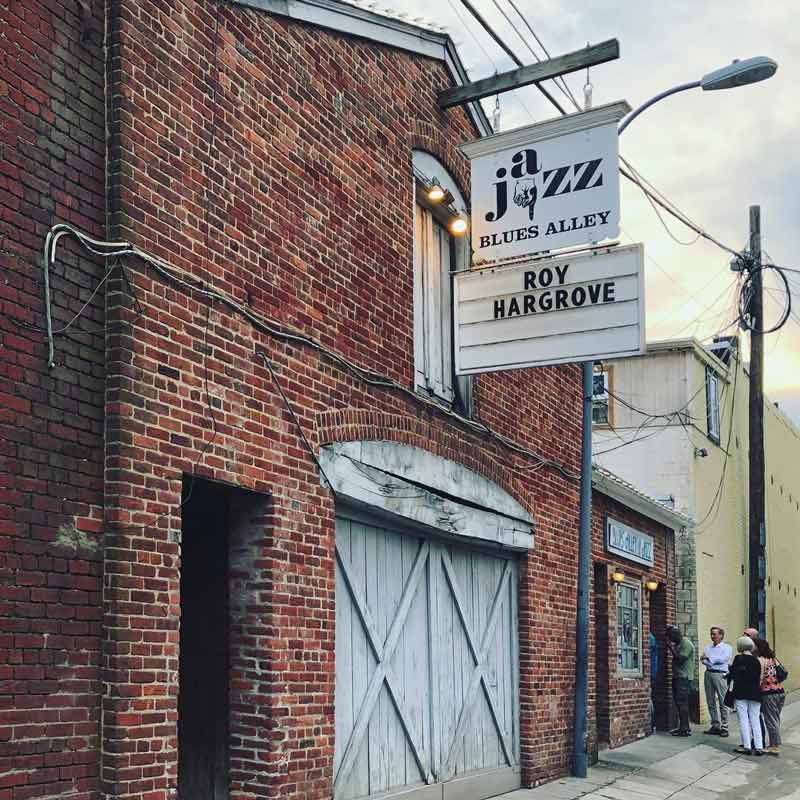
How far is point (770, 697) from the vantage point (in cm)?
1666

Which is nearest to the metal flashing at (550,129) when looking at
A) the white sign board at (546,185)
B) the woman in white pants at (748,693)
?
the white sign board at (546,185)

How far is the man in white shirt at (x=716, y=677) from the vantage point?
18.4 meters

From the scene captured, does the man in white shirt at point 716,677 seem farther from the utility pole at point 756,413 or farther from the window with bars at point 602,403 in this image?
the window with bars at point 602,403

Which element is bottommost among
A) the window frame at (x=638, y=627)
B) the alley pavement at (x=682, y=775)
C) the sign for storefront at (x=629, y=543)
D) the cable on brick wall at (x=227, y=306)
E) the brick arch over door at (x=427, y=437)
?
the alley pavement at (x=682, y=775)

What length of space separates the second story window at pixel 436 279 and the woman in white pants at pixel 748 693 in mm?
6988

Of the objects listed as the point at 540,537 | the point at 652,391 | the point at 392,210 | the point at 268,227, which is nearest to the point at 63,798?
the point at 268,227

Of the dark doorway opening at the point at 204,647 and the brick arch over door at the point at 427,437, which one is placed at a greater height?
the brick arch over door at the point at 427,437

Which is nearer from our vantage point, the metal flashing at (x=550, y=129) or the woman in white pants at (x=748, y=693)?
the metal flashing at (x=550, y=129)

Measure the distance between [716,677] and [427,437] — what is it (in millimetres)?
9996

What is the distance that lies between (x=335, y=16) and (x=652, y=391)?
46.9ft

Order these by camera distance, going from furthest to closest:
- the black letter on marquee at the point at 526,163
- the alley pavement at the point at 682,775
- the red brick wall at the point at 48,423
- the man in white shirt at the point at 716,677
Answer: the man in white shirt at the point at 716,677, the alley pavement at the point at 682,775, the black letter on marquee at the point at 526,163, the red brick wall at the point at 48,423

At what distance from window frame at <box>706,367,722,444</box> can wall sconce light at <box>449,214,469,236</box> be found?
39.9 ft

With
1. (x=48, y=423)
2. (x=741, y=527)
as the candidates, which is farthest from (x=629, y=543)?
(x=48, y=423)

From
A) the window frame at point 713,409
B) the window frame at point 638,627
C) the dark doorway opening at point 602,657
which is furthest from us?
the window frame at point 713,409
